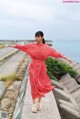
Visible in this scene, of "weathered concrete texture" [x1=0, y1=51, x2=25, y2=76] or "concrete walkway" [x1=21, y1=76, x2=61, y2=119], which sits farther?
"weathered concrete texture" [x1=0, y1=51, x2=25, y2=76]

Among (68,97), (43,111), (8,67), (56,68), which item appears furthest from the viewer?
(8,67)

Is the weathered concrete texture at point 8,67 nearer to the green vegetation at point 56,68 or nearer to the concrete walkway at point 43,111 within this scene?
the green vegetation at point 56,68

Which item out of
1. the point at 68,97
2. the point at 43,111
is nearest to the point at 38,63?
the point at 43,111

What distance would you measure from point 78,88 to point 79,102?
3196 mm

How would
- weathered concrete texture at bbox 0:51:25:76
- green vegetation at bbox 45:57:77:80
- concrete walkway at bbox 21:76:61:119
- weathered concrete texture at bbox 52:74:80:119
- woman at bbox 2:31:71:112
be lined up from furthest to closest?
green vegetation at bbox 45:57:77:80, weathered concrete texture at bbox 0:51:25:76, weathered concrete texture at bbox 52:74:80:119, woman at bbox 2:31:71:112, concrete walkway at bbox 21:76:61:119

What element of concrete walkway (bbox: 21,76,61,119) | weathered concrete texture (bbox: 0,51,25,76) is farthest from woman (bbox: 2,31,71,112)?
weathered concrete texture (bbox: 0,51,25,76)

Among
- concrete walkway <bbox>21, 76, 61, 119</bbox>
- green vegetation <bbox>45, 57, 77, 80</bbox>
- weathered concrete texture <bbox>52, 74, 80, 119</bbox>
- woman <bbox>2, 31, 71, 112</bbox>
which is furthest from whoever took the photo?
green vegetation <bbox>45, 57, 77, 80</bbox>

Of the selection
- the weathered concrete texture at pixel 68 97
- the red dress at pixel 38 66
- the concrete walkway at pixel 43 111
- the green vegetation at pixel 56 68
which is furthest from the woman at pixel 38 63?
the green vegetation at pixel 56 68

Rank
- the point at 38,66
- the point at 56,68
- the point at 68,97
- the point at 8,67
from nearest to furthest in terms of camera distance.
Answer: the point at 38,66, the point at 68,97, the point at 56,68, the point at 8,67

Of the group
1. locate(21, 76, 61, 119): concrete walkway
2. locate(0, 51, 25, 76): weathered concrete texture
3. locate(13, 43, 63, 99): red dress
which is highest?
locate(13, 43, 63, 99): red dress

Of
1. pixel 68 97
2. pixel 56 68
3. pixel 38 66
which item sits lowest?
pixel 56 68

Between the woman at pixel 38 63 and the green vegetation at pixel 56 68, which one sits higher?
the woman at pixel 38 63

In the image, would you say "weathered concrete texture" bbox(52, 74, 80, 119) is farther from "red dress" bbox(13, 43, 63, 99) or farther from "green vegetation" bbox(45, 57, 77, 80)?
"red dress" bbox(13, 43, 63, 99)

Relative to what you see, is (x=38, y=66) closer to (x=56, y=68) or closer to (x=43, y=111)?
(x=43, y=111)
